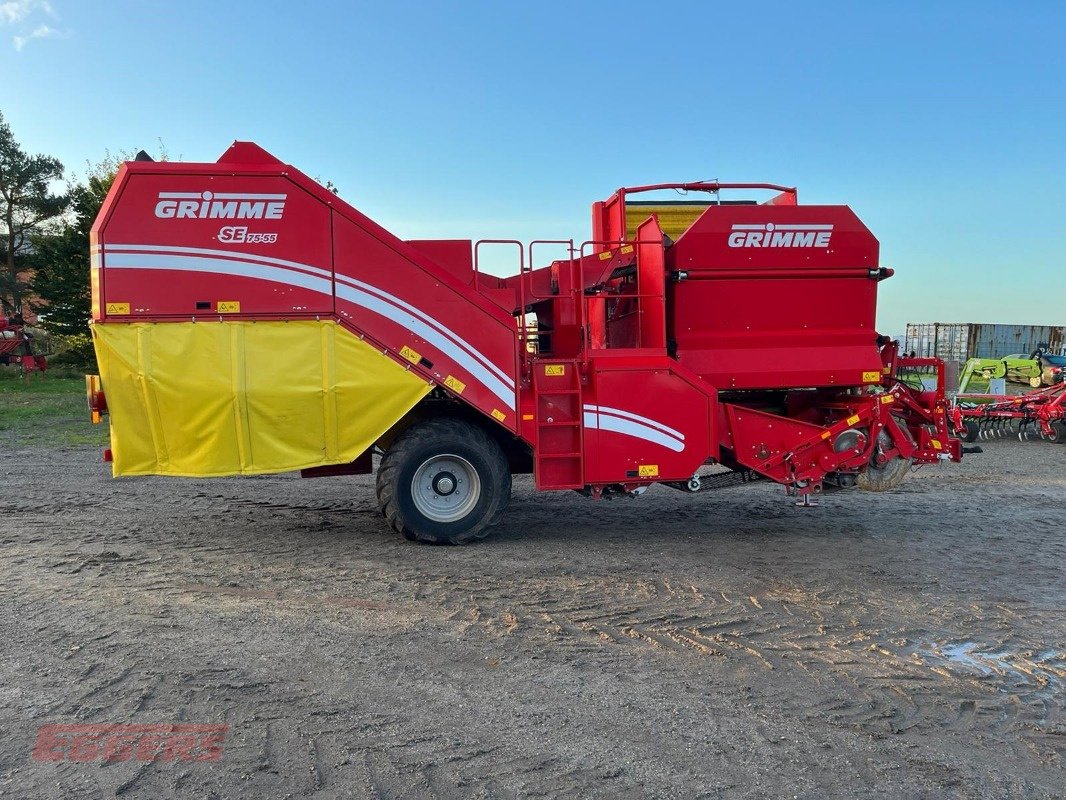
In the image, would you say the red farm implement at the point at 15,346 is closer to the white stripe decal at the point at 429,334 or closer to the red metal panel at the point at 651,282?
the white stripe decal at the point at 429,334

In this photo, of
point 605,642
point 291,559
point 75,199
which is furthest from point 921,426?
point 75,199

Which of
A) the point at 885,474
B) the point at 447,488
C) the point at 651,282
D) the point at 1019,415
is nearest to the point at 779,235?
the point at 651,282

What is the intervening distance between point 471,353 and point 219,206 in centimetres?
223

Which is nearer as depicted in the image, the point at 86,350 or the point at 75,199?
the point at 86,350

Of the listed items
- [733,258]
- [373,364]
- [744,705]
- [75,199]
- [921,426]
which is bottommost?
[744,705]

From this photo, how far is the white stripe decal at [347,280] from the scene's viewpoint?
6012mm

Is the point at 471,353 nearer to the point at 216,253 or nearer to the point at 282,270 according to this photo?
the point at 282,270

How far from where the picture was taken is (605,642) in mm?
4555

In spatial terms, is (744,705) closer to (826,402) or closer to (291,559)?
(291,559)

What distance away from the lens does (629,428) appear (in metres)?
6.78

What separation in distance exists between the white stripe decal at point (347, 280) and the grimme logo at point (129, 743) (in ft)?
12.0

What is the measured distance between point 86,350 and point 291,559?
83.5 ft

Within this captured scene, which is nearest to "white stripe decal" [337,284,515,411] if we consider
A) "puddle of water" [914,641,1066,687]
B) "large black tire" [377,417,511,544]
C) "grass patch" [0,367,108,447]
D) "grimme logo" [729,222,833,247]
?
"large black tire" [377,417,511,544]

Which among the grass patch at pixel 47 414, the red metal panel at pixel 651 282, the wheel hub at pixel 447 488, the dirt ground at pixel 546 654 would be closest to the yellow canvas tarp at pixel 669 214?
the red metal panel at pixel 651 282
